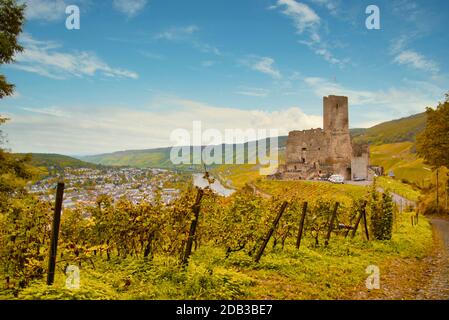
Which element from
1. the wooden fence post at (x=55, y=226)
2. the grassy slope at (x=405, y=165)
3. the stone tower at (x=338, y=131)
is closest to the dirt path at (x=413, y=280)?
the wooden fence post at (x=55, y=226)

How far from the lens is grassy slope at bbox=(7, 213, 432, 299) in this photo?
8.50 meters

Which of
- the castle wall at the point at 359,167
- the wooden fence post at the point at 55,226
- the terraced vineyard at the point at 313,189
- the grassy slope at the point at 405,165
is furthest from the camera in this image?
the grassy slope at the point at 405,165

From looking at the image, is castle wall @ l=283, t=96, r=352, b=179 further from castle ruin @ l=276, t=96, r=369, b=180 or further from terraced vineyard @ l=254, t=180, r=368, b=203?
terraced vineyard @ l=254, t=180, r=368, b=203

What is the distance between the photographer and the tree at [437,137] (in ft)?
144

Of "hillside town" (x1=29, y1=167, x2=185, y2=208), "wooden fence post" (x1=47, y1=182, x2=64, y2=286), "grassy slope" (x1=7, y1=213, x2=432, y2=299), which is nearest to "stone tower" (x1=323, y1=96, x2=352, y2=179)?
"grassy slope" (x1=7, y1=213, x2=432, y2=299)

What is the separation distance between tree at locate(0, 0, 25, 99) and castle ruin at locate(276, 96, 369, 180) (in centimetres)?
6591

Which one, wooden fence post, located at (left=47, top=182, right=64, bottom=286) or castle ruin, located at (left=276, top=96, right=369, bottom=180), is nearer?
wooden fence post, located at (left=47, top=182, right=64, bottom=286)

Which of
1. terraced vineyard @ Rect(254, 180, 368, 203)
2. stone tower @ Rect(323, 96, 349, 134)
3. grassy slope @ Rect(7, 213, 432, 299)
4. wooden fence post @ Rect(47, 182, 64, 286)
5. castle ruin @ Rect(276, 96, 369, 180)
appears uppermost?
stone tower @ Rect(323, 96, 349, 134)

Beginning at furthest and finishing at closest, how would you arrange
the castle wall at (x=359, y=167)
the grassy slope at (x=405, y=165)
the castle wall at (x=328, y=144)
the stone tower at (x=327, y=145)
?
the grassy slope at (x=405, y=165) → the castle wall at (x=328, y=144) → the stone tower at (x=327, y=145) → the castle wall at (x=359, y=167)

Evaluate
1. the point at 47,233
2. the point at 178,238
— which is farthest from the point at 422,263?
the point at 47,233

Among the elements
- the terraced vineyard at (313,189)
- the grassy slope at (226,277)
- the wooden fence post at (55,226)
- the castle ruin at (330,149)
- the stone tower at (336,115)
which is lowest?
the terraced vineyard at (313,189)

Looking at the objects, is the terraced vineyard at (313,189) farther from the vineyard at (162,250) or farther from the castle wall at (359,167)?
the vineyard at (162,250)

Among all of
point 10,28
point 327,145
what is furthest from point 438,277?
point 327,145

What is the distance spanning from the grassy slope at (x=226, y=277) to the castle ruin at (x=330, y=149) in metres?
67.1
